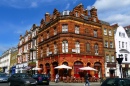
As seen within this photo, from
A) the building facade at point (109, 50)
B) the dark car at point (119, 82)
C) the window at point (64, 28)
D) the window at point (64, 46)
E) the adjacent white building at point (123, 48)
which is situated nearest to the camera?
the dark car at point (119, 82)

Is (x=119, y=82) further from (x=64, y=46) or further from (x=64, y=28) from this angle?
(x=64, y=28)

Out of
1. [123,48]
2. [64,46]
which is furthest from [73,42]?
[123,48]

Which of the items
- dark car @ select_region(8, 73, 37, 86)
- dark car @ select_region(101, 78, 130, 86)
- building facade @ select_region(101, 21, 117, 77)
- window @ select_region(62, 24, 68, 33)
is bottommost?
dark car @ select_region(8, 73, 37, 86)

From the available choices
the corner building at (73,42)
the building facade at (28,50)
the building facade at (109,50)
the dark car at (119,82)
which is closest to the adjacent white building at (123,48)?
the building facade at (109,50)

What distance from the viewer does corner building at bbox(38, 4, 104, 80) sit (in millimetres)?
38688

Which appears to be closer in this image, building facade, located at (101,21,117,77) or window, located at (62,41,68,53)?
window, located at (62,41,68,53)

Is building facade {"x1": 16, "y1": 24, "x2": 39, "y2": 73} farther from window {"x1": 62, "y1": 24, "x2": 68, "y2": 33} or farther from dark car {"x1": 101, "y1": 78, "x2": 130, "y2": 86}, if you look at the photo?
dark car {"x1": 101, "y1": 78, "x2": 130, "y2": 86}

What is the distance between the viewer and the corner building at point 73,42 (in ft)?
127

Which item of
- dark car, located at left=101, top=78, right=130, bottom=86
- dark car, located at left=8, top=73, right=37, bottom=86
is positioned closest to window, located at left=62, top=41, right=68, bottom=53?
dark car, located at left=8, top=73, right=37, bottom=86

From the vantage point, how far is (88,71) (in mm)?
40969

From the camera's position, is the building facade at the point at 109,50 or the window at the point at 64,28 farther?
the building facade at the point at 109,50

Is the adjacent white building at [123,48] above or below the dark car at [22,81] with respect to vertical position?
above

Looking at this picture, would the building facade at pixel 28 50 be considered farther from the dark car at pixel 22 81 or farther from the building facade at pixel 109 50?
the dark car at pixel 22 81

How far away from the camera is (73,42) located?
39.1 meters
